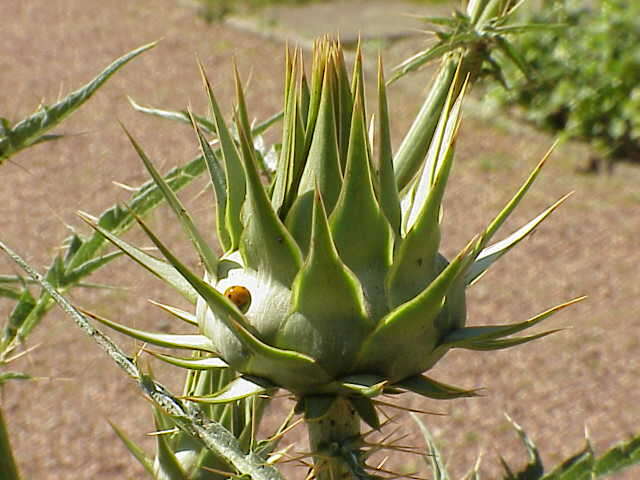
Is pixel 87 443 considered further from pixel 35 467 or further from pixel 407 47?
pixel 407 47

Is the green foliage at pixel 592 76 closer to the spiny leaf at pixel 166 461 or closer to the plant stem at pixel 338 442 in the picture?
the spiny leaf at pixel 166 461

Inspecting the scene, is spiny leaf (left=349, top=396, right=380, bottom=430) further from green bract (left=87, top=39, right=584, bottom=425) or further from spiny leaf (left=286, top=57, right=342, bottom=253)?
spiny leaf (left=286, top=57, right=342, bottom=253)

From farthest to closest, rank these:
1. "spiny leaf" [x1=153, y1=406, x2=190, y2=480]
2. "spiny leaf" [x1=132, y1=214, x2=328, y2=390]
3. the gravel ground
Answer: the gravel ground < "spiny leaf" [x1=153, y1=406, x2=190, y2=480] < "spiny leaf" [x1=132, y1=214, x2=328, y2=390]

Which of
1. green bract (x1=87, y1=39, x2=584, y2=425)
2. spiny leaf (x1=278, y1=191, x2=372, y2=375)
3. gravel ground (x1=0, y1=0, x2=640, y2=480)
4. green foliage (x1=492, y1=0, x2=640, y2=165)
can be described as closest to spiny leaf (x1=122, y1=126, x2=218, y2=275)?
green bract (x1=87, y1=39, x2=584, y2=425)

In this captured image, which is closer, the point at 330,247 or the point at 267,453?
the point at 330,247

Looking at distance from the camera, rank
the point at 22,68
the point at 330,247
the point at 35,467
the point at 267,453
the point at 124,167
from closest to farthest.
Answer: the point at 330,247 < the point at 267,453 < the point at 35,467 < the point at 124,167 < the point at 22,68

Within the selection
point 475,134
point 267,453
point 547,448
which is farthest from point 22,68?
point 267,453

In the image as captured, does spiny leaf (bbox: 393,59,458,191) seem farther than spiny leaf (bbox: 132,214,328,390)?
Yes
